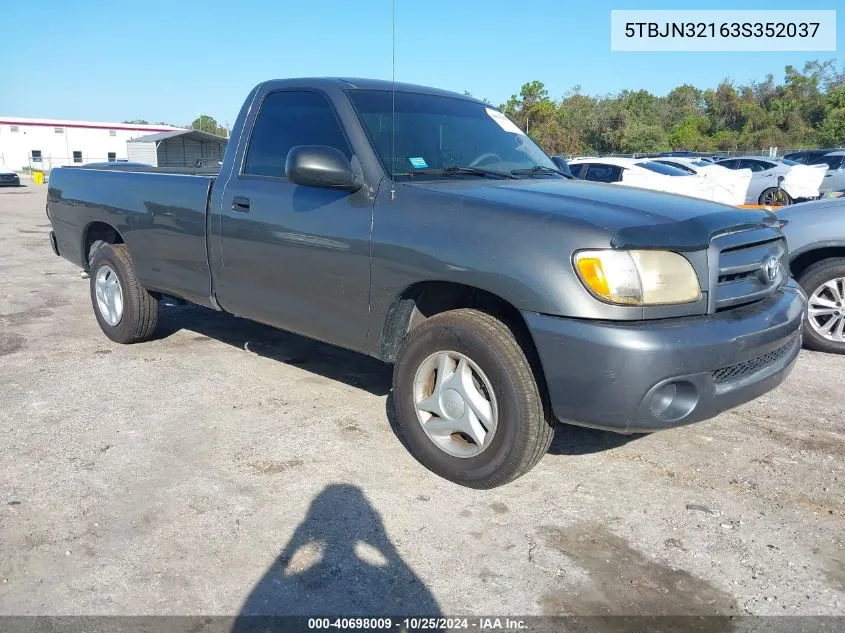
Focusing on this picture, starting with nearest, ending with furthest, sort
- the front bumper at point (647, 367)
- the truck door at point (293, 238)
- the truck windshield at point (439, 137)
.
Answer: the front bumper at point (647, 367), the truck door at point (293, 238), the truck windshield at point (439, 137)

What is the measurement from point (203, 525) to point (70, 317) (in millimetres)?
4336

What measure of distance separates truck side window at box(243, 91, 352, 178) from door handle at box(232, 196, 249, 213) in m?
0.18

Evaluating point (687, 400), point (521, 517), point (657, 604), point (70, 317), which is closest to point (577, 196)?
point (687, 400)

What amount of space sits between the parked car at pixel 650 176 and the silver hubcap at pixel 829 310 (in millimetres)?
8092

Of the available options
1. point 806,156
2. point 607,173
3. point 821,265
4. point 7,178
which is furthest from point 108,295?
point 7,178

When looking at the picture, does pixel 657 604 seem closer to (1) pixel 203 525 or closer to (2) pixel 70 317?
(1) pixel 203 525

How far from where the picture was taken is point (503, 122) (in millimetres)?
4527

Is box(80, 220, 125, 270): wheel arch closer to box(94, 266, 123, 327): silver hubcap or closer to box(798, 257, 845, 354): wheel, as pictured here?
box(94, 266, 123, 327): silver hubcap

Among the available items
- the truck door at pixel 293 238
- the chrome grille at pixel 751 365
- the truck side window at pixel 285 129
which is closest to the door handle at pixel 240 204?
the truck door at pixel 293 238

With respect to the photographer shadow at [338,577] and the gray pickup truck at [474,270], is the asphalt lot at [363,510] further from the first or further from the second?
the gray pickup truck at [474,270]

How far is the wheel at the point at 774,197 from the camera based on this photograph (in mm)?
18047

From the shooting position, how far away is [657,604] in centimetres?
250

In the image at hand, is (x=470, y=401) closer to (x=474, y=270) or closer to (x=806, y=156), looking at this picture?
(x=474, y=270)

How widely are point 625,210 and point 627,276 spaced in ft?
1.38
